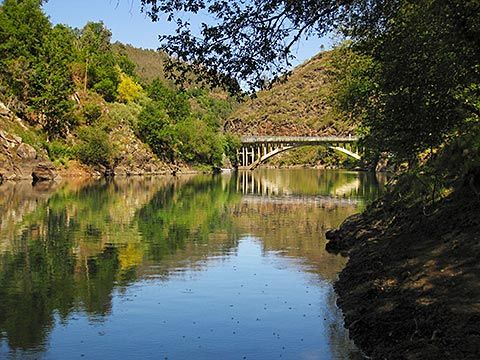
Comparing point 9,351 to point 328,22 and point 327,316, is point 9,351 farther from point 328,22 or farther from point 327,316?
point 328,22

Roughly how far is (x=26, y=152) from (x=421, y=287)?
224 feet

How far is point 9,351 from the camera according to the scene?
12039mm

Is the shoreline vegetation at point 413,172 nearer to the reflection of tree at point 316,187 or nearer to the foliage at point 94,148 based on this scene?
the reflection of tree at point 316,187

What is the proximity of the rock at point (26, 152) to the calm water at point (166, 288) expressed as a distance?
126 feet

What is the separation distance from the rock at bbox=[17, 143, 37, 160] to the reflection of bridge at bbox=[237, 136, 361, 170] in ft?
195

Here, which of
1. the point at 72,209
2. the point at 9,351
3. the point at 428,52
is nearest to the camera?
the point at 9,351

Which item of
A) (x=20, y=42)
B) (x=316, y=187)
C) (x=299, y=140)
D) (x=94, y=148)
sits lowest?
(x=316, y=187)

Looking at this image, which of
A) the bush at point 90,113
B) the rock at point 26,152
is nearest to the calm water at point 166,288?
the rock at point 26,152

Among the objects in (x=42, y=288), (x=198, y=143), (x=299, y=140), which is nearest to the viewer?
(x=42, y=288)

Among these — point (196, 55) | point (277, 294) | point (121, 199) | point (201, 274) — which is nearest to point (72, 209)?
point (121, 199)

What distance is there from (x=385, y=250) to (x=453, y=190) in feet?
7.86

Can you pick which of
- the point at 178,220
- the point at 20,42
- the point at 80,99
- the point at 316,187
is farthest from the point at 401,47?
the point at 80,99

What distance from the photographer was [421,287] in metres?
12.4

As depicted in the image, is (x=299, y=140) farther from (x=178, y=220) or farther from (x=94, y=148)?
(x=178, y=220)
